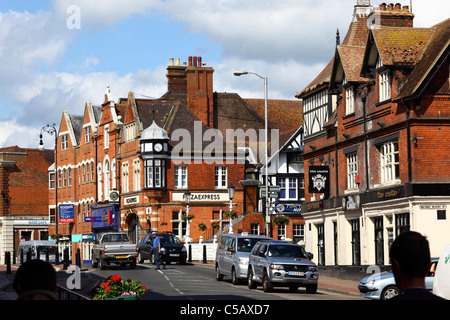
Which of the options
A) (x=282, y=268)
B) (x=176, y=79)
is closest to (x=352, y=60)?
(x=282, y=268)

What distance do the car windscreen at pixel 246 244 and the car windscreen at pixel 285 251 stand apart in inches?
129

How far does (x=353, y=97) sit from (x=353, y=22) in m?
7.54

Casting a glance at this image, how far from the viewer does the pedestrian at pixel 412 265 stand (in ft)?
17.5

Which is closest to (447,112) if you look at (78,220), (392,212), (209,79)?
(392,212)

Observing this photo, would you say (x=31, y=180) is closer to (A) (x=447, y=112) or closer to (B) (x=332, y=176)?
(B) (x=332, y=176)

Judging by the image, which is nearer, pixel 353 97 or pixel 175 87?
pixel 353 97

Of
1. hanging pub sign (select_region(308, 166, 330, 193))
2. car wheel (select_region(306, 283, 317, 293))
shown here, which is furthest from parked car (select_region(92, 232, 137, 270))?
car wheel (select_region(306, 283, 317, 293))

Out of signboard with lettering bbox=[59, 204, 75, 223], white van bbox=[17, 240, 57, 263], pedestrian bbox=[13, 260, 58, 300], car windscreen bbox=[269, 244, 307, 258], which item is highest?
pedestrian bbox=[13, 260, 58, 300]

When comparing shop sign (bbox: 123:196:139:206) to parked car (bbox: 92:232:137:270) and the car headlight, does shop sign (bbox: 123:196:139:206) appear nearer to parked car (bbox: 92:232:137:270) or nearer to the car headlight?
parked car (bbox: 92:232:137:270)

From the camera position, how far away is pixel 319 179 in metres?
41.0

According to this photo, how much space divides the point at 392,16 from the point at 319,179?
27.5 feet

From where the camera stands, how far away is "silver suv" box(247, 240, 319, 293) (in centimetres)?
2650

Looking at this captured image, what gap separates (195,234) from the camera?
213 feet

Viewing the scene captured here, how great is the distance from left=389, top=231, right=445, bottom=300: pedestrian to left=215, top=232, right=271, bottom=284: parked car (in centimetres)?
2484
